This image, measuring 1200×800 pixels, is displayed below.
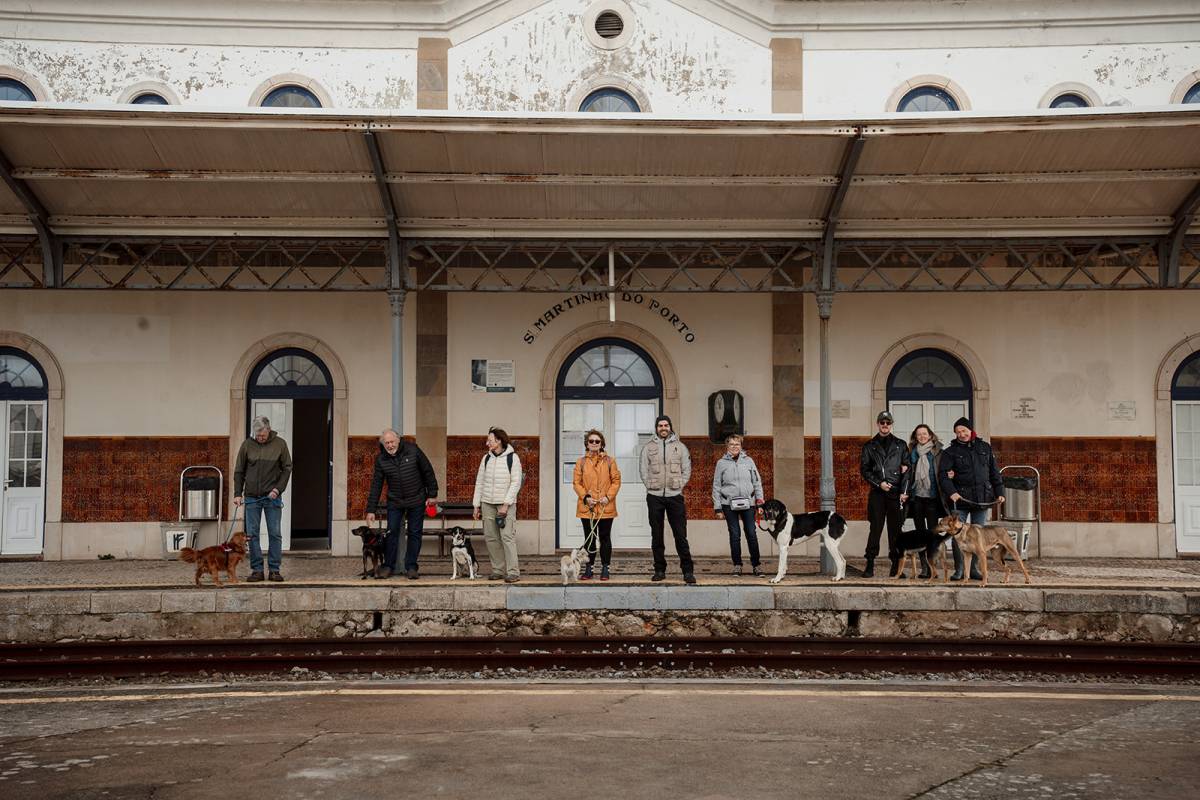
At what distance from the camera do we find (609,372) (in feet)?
48.1

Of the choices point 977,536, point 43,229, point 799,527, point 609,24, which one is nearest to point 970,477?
point 977,536

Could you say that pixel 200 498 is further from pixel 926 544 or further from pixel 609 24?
pixel 926 544

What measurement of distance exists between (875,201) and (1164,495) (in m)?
5.97

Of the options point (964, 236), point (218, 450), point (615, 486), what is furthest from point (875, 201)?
point (218, 450)

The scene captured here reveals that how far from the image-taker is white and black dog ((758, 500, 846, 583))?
36.4 feet

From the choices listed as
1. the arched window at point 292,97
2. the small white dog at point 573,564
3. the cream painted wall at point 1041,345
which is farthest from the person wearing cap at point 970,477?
the arched window at point 292,97

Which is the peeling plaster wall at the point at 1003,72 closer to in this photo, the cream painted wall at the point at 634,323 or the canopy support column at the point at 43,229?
the cream painted wall at the point at 634,323

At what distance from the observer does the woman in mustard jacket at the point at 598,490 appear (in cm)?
1108

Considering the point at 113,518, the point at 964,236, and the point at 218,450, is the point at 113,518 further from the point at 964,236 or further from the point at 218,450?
the point at 964,236

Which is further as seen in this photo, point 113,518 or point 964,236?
point 113,518

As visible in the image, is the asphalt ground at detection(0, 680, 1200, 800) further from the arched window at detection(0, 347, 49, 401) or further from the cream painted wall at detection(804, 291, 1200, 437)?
the arched window at detection(0, 347, 49, 401)

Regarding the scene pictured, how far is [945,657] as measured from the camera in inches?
370

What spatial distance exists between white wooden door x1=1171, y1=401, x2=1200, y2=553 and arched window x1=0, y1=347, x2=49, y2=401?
15081mm

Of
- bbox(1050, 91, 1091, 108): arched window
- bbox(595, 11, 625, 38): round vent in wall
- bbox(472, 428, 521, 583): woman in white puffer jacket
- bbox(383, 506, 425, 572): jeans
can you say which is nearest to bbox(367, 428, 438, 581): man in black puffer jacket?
bbox(383, 506, 425, 572): jeans
